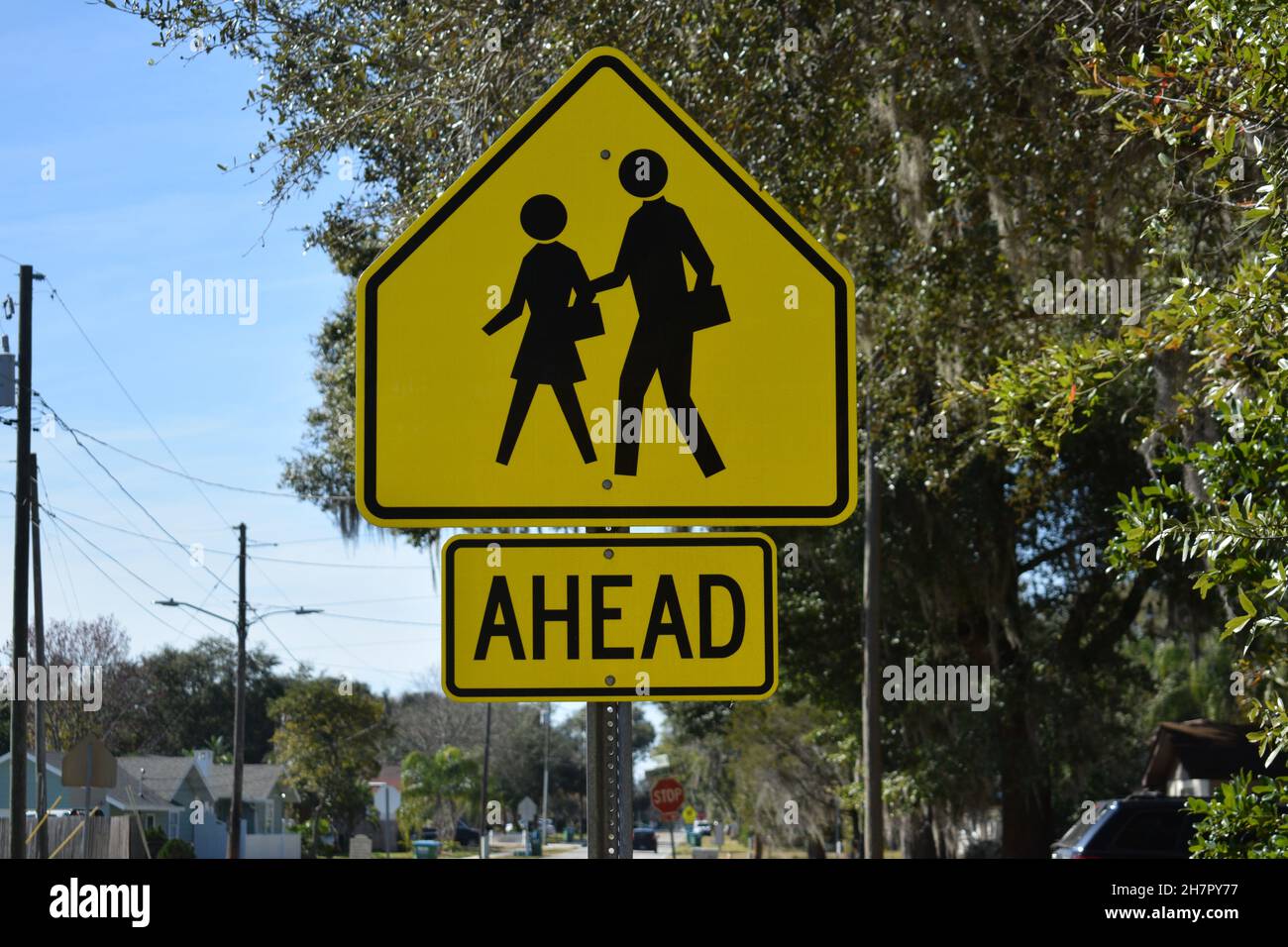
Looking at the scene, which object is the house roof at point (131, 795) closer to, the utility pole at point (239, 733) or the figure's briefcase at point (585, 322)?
the utility pole at point (239, 733)

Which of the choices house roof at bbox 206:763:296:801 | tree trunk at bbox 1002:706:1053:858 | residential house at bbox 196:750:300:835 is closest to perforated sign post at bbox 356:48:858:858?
tree trunk at bbox 1002:706:1053:858

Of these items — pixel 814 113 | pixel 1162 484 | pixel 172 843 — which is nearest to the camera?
pixel 1162 484

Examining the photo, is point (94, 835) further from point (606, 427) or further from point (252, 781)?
point (606, 427)

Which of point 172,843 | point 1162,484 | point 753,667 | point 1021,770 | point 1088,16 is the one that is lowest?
point 172,843

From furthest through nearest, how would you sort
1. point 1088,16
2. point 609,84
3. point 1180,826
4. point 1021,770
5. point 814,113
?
point 1021,770, point 1180,826, point 814,113, point 1088,16, point 609,84

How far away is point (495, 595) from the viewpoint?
105 inches

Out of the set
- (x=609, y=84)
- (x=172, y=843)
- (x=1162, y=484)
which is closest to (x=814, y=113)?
(x=1162, y=484)

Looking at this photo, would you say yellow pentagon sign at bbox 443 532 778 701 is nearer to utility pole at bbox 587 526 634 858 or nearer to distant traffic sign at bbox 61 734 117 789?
utility pole at bbox 587 526 634 858

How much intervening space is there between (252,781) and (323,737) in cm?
645

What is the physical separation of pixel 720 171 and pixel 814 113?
25.4ft

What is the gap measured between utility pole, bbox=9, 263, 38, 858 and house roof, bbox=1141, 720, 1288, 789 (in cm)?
1997

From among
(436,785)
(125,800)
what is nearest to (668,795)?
(125,800)

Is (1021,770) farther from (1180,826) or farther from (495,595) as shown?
(495,595)

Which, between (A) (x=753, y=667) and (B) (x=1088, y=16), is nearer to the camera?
(A) (x=753, y=667)
